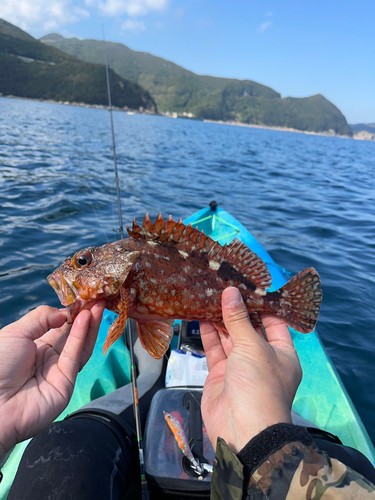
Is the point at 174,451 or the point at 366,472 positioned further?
the point at 174,451

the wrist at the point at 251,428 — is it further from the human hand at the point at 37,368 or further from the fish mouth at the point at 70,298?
the fish mouth at the point at 70,298

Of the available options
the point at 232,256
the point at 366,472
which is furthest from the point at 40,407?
the point at 366,472

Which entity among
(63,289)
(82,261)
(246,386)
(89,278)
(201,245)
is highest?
(201,245)

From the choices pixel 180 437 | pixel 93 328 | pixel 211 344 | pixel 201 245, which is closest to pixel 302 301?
pixel 211 344

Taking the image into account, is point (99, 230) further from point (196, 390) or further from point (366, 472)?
point (366, 472)

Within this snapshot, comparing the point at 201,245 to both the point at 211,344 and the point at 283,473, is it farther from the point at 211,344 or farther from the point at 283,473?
the point at 283,473

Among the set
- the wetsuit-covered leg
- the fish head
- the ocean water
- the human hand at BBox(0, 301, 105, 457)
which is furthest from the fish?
the ocean water
